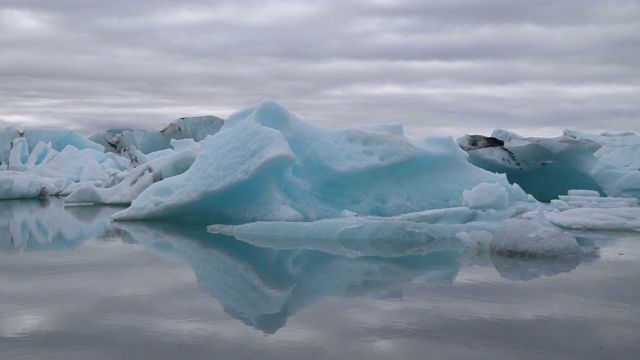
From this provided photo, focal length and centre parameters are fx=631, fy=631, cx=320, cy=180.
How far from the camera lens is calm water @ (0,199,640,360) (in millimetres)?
2855

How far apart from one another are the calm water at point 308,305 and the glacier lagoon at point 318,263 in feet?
0.06

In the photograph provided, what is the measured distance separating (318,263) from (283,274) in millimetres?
627

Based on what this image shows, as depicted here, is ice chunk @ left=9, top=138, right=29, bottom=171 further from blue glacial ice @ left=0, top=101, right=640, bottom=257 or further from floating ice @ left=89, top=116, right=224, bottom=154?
blue glacial ice @ left=0, top=101, right=640, bottom=257

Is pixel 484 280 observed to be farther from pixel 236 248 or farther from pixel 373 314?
pixel 236 248

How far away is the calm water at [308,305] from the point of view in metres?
2.86

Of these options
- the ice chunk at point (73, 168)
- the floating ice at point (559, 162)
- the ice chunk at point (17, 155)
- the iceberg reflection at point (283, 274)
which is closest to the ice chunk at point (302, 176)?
the iceberg reflection at point (283, 274)

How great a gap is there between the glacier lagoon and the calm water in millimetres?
18

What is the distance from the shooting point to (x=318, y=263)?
17.8ft

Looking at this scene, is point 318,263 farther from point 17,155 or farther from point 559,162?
point 17,155

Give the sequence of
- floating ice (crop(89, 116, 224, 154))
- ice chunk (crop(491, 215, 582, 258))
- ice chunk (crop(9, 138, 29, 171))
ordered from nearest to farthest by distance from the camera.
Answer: ice chunk (crop(491, 215, 582, 258))
ice chunk (crop(9, 138, 29, 171))
floating ice (crop(89, 116, 224, 154))

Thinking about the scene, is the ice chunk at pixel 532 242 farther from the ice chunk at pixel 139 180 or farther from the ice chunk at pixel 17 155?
the ice chunk at pixel 17 155

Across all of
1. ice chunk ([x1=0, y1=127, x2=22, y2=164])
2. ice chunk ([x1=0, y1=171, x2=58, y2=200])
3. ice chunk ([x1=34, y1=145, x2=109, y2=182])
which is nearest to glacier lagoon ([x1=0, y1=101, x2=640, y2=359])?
ice chunk ([x1=0, y1=171, x2=58, y2=200])

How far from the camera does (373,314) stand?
348 cm

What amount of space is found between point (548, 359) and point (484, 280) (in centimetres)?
186
